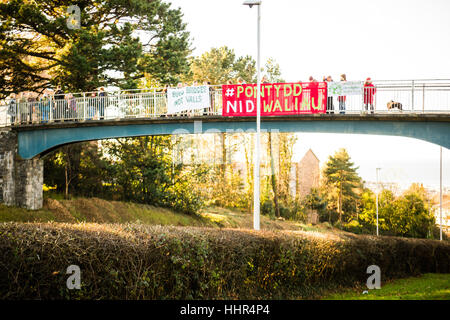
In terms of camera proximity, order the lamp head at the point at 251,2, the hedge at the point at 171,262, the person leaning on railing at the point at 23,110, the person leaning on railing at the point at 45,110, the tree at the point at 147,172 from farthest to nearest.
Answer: the tree at the point at 147,172, the person leaning on railing at the point at 23,110, the person leaning on railing at the point at 45,110, the lamp head at the point at 251,2, the hedge at the point at 171,262

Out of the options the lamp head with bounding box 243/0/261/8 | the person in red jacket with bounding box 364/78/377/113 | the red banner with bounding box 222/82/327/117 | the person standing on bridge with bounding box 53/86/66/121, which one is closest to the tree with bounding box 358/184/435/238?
the person in red jacket with bounding box 364/78/377/113

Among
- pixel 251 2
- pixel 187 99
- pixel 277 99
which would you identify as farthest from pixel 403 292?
pixel 187 99

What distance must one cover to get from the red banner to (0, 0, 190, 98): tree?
26.7ft

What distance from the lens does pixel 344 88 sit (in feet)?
54.4

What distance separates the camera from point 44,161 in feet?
75.5

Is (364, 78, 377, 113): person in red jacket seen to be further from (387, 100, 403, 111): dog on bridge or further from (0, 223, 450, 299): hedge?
(0, 223, 450, 299): hedge

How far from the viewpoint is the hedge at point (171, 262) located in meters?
5.90

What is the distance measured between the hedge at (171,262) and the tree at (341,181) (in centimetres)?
2909

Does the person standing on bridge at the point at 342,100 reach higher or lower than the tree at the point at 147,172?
higher

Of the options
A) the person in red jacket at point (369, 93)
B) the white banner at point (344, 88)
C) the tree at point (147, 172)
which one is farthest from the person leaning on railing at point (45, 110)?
the person in red jacket at point (369, 93)

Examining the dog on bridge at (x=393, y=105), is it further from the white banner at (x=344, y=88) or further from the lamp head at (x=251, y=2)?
the lamp head at (x=251, y=2)

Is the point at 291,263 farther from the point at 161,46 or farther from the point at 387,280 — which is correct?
the point at 161,46

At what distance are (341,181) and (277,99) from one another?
83.8 ft

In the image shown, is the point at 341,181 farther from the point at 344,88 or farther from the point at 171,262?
the point at 171,262
